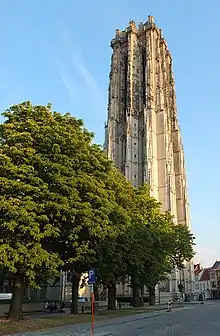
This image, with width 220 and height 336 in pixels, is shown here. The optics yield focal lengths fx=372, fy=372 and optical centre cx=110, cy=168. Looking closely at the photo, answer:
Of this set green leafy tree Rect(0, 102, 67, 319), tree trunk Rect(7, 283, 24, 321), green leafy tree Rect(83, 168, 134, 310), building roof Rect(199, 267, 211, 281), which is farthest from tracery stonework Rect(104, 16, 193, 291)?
green leafy tree Rect(0, 102, 67, 319)

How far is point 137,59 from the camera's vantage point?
312 ft

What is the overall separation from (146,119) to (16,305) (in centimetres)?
6645

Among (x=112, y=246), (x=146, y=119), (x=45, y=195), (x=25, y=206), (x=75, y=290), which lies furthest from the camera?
(x=146, y=119)

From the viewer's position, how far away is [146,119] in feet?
274

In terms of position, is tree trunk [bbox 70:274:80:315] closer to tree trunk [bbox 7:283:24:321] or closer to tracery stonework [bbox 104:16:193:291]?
tree trunk [bbox 7:283:24:321]

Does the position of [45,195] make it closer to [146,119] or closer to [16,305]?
[16,305]

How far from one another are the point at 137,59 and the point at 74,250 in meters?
78.9

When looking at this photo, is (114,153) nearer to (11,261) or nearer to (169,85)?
(169,85)

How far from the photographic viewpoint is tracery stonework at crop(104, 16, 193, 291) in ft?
263

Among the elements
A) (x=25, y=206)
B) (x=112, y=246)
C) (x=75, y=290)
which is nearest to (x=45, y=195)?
(x=25, y=206)

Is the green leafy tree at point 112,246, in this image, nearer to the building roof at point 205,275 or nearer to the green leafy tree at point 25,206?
the green leafy tree at point 25,206

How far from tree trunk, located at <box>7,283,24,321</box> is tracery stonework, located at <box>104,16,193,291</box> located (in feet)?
183

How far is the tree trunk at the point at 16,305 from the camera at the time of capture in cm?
2074

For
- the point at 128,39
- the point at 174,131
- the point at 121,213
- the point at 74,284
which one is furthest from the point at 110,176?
the point at 128,39
